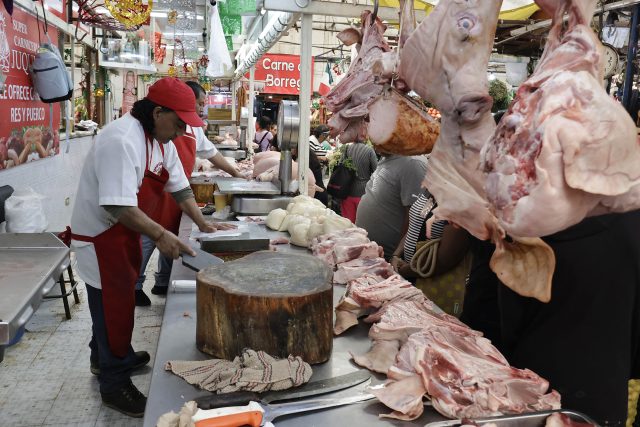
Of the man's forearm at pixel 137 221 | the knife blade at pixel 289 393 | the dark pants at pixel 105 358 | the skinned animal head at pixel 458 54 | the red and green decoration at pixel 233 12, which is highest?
the red and green decoration at pixel 233 12

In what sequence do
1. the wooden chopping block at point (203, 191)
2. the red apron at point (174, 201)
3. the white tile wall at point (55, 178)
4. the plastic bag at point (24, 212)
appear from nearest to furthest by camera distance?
the plastic bag at point (24, 212), the red apron at point (174, 201), the white tile wall at point (55, 178), the wooden chopping block at point (203, 191)

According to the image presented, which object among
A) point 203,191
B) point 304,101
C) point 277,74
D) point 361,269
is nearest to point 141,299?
point 203,191

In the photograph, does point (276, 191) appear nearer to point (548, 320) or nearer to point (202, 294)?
point (202, 294)

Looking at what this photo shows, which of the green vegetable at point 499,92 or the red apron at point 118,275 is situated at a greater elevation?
the green vegetable at point 499,92

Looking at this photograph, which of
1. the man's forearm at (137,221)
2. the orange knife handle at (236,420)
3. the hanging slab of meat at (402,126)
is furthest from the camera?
the man's forearm at (137,221)

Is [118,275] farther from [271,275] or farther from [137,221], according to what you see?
[271,275]

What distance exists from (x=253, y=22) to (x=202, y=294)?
23.0 feet

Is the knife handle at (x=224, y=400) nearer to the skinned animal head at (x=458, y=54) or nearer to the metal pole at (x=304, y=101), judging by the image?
Result: the skinned animal head at (x=458, y=54)

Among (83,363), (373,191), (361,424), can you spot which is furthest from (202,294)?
(83,363)

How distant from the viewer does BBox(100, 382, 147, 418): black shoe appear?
365cm

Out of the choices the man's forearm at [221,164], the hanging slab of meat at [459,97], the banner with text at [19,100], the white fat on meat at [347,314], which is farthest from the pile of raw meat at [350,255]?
the banner with text at [19,100]

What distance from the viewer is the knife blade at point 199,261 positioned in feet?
8.47

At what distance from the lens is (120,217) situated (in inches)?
125

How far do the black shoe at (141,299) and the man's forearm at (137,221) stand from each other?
2779mm
